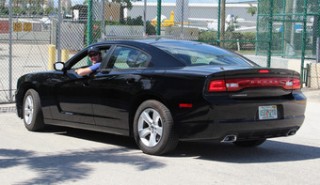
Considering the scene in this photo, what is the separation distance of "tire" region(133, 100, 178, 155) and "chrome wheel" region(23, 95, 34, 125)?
2394 millimetres

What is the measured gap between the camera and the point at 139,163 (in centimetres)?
705

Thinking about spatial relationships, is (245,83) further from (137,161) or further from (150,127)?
(137,161)

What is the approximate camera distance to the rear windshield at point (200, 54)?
773 centimetres

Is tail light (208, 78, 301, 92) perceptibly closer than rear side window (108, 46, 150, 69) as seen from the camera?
Yes


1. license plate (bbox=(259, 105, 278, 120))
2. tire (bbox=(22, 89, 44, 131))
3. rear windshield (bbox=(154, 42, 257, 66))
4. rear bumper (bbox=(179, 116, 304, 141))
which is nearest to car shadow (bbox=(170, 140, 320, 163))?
rear bumper (bbox=(179, 116, 304, 141))

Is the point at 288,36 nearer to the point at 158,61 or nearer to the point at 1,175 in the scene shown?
the point at 158,61

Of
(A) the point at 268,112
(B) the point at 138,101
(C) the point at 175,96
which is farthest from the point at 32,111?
(A) the point at 268,112

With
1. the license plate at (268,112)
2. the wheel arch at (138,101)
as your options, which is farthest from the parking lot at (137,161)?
the license plate at (268,112)

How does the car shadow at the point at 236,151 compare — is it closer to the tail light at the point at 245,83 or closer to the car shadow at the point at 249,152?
the car shadow at the point at 249,152

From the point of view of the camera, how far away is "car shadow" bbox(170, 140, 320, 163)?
7.54 m

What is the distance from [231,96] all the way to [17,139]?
3404mm

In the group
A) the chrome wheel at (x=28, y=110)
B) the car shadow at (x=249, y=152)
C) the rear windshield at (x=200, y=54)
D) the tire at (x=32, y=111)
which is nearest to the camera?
the car shadow at (x=249, y=152)

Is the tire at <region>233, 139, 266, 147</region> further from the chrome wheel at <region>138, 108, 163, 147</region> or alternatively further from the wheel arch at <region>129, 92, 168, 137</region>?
the wheel arch at <region>129, 92, 168, 137</region>

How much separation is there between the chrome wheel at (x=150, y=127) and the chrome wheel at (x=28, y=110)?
247 cm
